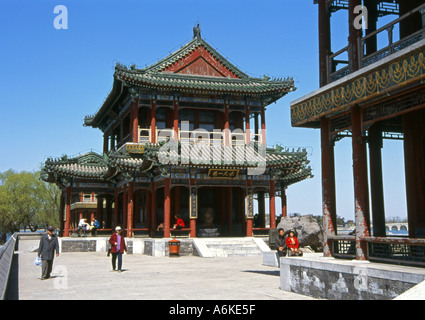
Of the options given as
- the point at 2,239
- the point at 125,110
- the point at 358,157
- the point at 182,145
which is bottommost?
the point at 2,239

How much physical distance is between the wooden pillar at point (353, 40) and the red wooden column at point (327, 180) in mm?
1308

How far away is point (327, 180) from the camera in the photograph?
10.1 m

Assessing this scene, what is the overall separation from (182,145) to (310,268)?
17666 mm

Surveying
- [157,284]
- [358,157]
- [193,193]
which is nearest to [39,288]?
[157,284]

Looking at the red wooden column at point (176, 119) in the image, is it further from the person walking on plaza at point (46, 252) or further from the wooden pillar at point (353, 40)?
the wooden pillar at point (353, 40)

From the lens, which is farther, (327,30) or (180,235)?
(180,235)

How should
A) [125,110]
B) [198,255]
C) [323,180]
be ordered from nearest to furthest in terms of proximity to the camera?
[323,180]
[198,255]
[125,110]

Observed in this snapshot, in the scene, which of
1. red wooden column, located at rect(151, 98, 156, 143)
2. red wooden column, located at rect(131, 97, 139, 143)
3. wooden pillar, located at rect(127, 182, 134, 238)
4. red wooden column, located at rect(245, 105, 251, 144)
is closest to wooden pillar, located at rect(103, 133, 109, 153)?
red wooden column, located at rect(131, 97, 139, 143)

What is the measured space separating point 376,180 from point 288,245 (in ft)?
16.8

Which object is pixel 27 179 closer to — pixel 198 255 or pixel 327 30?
pixel 198 255

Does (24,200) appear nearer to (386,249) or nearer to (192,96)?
(192,96)

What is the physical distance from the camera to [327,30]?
34.0 feet

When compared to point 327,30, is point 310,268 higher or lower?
lower

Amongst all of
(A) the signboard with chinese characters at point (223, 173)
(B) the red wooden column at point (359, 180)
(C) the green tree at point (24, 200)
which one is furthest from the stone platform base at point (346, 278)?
(C) the green tree at point (24, 200)
